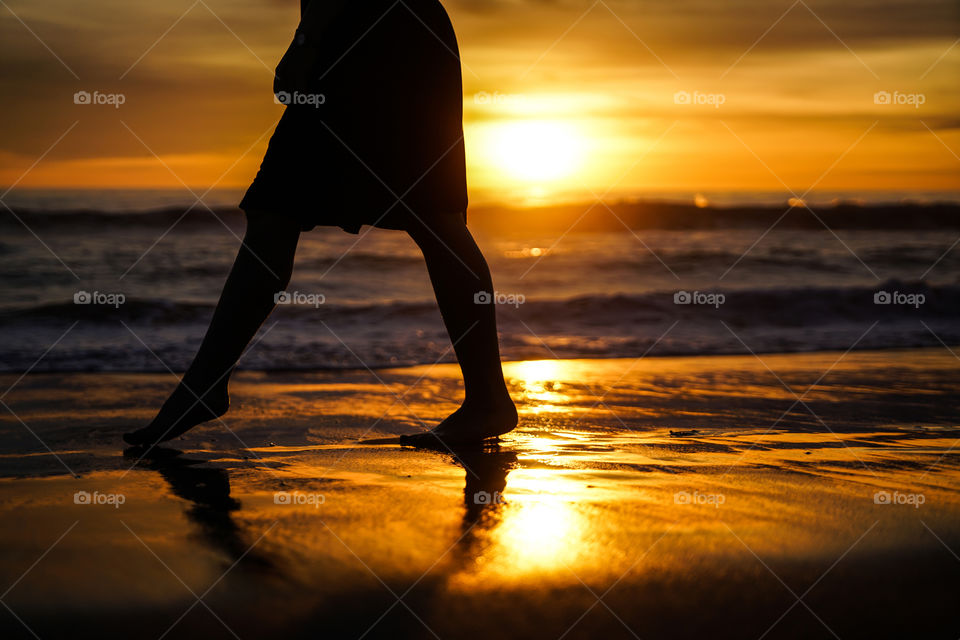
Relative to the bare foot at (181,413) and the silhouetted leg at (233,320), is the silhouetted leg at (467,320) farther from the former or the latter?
the bare foot at (181,413)

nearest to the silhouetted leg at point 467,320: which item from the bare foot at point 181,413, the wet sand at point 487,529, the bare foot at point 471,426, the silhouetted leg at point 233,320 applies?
the bare foot at point 471,426

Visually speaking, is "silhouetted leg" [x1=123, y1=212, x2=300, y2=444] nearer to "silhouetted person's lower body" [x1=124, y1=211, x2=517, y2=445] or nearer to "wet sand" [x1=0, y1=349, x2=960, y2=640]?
"silhouetted person's lower body" [x1=124, y1=211, x2=517, y2=445]

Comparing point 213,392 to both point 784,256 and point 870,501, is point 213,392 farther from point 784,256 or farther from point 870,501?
point 784,256

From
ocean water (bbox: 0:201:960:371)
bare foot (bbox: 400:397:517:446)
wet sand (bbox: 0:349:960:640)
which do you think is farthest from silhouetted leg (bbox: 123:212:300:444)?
ocean water (bbox: 0:201:960:371)

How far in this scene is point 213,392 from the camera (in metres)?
2.38

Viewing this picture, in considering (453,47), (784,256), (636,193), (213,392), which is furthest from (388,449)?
(636,193)

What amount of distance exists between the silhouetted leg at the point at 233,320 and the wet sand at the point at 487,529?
4.2 inches

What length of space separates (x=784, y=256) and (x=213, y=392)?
1212cm

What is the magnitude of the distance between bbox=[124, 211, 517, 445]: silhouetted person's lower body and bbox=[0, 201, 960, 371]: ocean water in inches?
99.0

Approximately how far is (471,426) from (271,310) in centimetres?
64

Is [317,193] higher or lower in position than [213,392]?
higher

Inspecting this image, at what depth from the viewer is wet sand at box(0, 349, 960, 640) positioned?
128cm

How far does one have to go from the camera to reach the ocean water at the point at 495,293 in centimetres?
573

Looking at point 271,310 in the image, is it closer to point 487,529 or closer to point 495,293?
point 487,529
